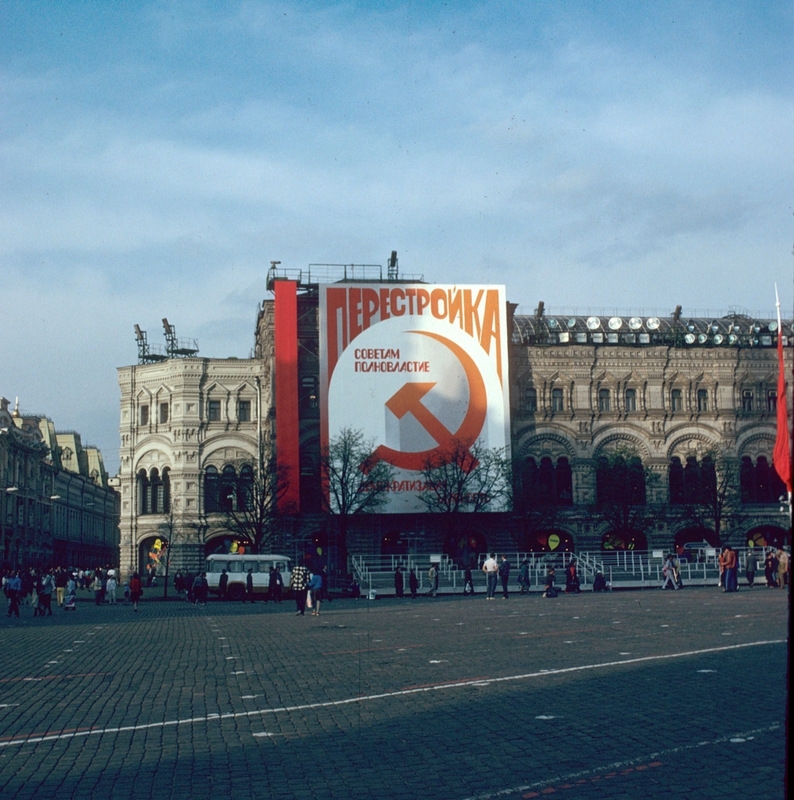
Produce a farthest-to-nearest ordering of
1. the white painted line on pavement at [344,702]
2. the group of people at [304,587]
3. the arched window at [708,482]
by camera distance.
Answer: the arched window at [708,482], the group of people at [304,587], the white painted line on pavement at [344,702]

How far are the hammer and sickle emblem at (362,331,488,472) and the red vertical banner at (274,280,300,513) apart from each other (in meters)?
5.61

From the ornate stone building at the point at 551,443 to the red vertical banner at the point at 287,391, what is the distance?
2.52 meters

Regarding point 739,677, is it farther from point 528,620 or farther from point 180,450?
point 180,450

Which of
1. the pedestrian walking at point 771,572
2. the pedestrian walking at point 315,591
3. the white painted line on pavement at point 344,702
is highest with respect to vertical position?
the white painted line on pavement at point 344,702

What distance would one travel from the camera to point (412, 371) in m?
62.9

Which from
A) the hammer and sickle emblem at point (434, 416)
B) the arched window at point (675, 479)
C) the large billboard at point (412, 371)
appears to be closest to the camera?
the hammer and sickle emblem at point (434, 416)

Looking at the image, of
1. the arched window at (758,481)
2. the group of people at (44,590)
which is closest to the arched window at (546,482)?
the arched window at (758,481)

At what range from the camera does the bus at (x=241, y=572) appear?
50.1 meters

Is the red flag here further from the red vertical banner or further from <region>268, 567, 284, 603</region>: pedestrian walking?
the red vertical banner

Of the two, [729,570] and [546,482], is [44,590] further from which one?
[546,482]

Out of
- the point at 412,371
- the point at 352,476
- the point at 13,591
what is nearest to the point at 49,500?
the point at 352,476

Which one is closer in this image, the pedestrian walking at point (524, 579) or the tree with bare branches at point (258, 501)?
the pedestrian walking at point (524, 579)

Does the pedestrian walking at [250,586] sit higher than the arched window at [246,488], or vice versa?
the arched window at [246,488]

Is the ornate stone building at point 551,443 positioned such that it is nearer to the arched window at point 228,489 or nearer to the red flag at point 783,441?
the arched window at point 228,489
